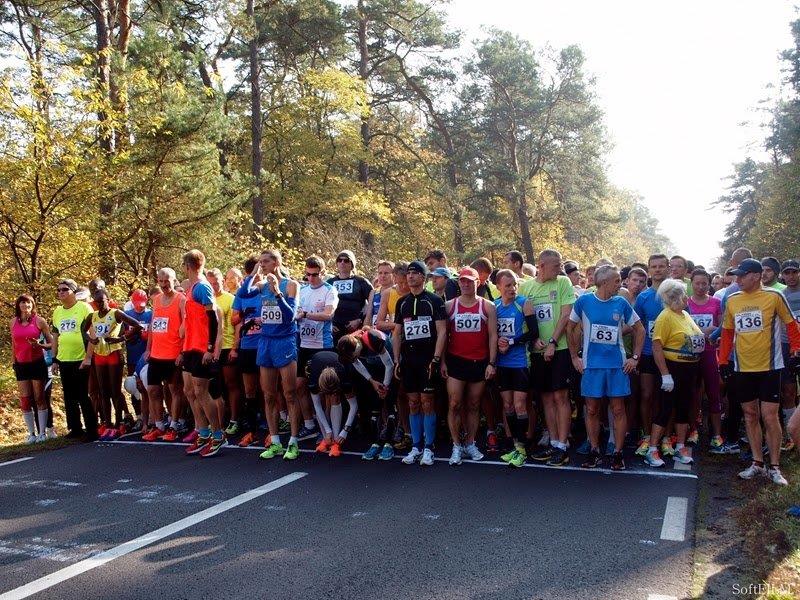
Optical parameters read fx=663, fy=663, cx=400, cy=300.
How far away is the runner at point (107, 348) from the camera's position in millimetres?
9555

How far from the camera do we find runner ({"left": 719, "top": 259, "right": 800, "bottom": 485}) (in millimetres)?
6500

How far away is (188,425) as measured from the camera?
10055 millimetres

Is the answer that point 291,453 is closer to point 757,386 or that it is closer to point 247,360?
point 247,360

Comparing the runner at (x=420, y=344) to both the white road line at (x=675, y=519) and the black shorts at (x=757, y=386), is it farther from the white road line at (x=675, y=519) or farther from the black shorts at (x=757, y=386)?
the black shorts at (x=757, y=386)

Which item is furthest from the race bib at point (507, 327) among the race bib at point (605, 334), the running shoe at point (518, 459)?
the running shoe at point (518, 459)

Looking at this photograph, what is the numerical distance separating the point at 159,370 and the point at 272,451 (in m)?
2.06

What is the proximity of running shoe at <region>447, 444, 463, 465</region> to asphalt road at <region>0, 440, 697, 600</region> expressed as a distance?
0.43ft

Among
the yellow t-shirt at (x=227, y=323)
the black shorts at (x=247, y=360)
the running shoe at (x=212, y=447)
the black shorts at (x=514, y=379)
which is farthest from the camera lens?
the yellow t-shirt at (x=227, y=323)

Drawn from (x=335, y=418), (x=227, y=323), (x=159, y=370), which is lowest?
(x=335, y=418)

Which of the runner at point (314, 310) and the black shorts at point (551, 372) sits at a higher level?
the runner at point (314, 310)

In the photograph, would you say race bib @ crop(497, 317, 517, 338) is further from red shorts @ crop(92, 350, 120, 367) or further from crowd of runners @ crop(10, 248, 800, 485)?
red shorts @ crop(92, 350, 120, 367)

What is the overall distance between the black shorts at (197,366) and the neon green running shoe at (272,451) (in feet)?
3.67

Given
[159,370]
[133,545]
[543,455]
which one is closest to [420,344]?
[543,455]

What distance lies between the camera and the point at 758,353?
6.55 meters
